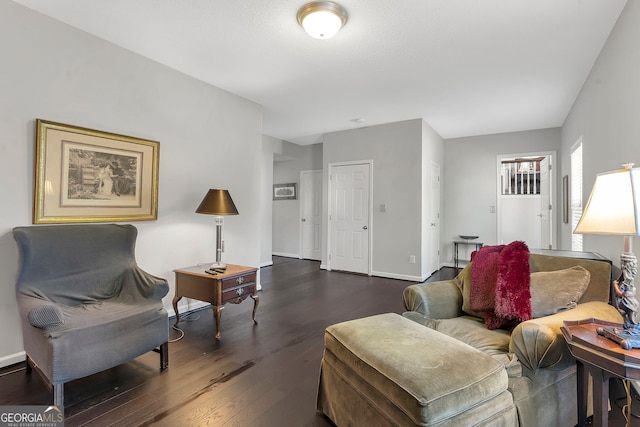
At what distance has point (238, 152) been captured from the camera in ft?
12.9

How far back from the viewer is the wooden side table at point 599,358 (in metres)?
1.08

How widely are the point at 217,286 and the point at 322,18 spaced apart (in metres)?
2.25

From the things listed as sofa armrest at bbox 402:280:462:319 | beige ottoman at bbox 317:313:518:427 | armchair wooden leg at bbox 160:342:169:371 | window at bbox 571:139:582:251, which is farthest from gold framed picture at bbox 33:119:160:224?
window at bbox 571:139:582:251

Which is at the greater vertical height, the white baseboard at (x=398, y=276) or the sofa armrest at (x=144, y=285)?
the sofa armrest at (x=144, y=285)

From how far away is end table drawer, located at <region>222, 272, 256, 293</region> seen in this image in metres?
2.78

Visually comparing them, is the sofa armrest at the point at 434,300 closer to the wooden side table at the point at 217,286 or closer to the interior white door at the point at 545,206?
the wooden side table at the point at 217,286

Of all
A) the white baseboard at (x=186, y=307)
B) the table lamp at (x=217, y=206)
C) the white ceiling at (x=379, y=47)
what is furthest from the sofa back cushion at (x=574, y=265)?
the white baseboard at (x=186, y=307)

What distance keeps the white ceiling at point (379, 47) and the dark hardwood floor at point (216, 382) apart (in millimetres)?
2511

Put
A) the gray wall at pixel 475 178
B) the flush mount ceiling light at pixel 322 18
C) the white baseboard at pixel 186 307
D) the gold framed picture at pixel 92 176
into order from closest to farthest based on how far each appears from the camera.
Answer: the flush mount ceiling light at pixel 322 18
the gold framed picture at pixel 92 176
the white baseboard at pixel 186 307
the gray wall at pixel 475 178

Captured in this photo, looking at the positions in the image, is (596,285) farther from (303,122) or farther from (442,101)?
(303,122)

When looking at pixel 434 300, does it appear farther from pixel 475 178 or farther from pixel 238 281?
pixel 475 178

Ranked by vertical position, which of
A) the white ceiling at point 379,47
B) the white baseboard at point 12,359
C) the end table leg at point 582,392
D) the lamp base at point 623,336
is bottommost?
the white baseboard at point 12,359

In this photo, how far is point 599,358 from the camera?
1.16 m

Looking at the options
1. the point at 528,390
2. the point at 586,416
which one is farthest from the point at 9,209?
the point at 586,416
